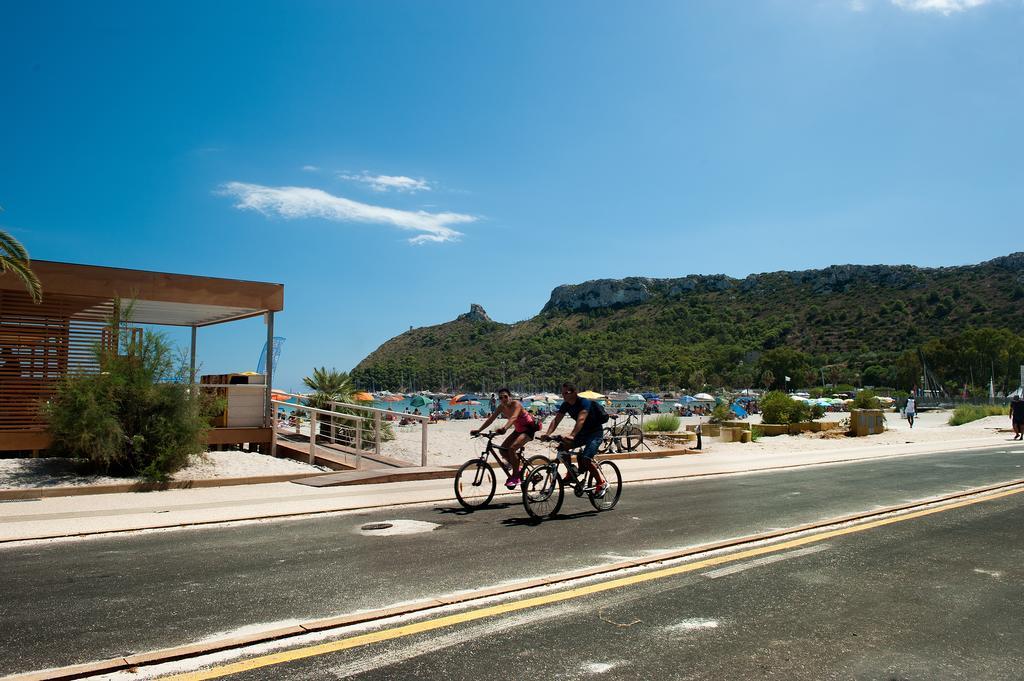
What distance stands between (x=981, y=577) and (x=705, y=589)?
2802mm

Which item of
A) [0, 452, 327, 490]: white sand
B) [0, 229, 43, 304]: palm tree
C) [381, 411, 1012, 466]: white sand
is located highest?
[0, 229, 43, 304]: palm tree

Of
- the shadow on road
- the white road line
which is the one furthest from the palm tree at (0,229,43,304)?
the white road line

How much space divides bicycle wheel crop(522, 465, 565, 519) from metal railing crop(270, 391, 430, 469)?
5276 millimetres

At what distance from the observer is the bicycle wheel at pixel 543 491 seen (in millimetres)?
9602

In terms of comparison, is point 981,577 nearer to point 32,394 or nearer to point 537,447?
point 32,394

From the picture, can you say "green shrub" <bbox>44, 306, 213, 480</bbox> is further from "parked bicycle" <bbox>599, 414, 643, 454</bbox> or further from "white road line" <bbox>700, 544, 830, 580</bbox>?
"parked bicycle" <bbox>599, 414, 643, 454</bbox>

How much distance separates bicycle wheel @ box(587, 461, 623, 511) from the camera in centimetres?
1041

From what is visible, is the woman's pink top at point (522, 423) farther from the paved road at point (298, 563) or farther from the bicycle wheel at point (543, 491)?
the paved road at point (298, 563)

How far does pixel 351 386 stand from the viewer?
75.3 ft

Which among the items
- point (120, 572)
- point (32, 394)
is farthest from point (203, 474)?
point (120, 572)

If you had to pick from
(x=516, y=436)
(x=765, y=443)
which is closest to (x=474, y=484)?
(x=516, y=436)

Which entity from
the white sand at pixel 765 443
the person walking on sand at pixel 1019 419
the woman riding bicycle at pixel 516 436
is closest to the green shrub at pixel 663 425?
the white sand at pixel 765 443

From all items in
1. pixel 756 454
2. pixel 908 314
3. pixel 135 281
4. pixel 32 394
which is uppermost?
pixel 908 314

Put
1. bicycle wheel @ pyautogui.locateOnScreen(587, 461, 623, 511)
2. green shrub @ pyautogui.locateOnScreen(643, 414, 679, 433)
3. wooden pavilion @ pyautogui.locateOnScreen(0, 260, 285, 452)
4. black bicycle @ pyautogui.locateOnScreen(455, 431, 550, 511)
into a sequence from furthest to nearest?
green shrub @ pyautogui.locateOnScreen(643, 414, 679, 433) → wooden pavilion @ pyautogui.locateOnScreen(0, 260, 285, 452) → bicycle wheel @ pyautogui.locateOnScreen(587, 461, 623, 511) → black bicycle @ pyautogui.locateOnScreen(455, 431, 550, 511)
